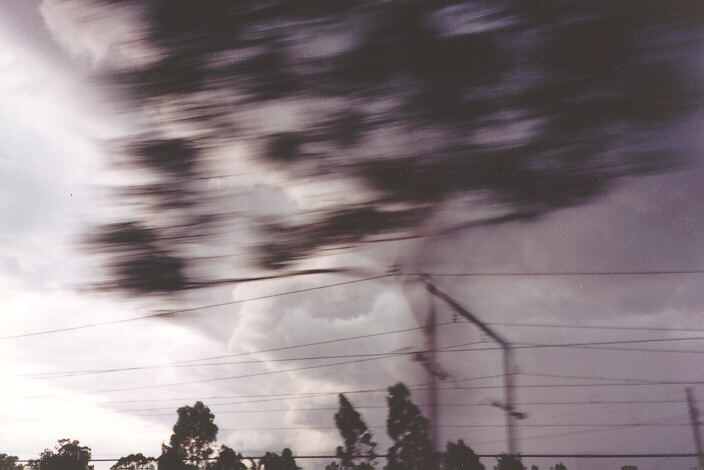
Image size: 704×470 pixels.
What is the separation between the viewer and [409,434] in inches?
209

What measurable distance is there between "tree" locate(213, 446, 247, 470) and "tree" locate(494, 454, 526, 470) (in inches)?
272

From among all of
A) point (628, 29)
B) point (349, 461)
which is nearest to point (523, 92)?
point (628, 29)

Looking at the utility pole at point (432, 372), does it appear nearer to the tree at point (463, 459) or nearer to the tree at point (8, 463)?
the tree at point (463, 459)

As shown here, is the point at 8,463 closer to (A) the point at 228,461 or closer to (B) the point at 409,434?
(A) the point at 228,461

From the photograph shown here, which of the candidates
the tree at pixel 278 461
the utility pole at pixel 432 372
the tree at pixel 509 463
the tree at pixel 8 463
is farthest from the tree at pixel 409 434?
the tree at pixel 8 463

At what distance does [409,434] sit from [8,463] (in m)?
18.5

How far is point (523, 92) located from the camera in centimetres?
247

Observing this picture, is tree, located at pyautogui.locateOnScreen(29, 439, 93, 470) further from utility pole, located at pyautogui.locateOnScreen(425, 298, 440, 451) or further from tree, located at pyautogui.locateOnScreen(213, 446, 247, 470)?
utility pole, located at pyautogui.locateOnScreen(425, 298, 440, 451)

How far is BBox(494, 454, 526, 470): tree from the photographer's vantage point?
9.16 meters

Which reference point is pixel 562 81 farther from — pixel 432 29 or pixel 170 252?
pixel 170 252

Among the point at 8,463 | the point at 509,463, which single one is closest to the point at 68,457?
the point at 8,463

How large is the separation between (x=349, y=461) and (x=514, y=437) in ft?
9.97

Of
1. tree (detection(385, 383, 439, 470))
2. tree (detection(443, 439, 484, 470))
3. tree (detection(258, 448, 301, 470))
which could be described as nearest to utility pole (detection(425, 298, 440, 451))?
tree (detection(385, 383, 439, 470))

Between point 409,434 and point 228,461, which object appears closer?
point 409,434
